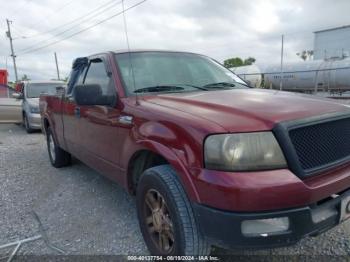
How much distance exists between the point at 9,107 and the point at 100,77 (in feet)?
24.7

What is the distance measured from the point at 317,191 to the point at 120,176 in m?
1.79

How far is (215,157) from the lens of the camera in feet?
6.67

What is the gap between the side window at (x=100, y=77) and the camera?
335cm

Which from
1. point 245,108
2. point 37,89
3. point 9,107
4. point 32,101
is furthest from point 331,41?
point 245,108

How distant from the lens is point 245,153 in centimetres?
201

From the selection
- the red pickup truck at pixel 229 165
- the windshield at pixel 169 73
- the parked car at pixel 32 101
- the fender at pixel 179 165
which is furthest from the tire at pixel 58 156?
the parked car at pixel 32 101

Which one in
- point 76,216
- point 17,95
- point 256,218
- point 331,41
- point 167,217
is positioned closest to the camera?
point 256,218

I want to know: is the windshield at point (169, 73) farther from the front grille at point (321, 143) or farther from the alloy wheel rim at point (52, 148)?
the alloy wheel rim at point (52, 148)

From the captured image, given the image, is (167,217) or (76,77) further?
(76,77)

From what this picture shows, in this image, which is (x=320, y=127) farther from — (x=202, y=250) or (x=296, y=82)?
(x=296, y=82)

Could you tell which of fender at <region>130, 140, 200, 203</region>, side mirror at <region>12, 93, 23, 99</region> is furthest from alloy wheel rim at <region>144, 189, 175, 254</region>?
side mirror at <region>12, 93, 23, 99</region>

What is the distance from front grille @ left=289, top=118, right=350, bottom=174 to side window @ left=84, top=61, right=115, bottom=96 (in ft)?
5.95

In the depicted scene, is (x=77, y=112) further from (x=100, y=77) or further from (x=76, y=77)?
(x=76, y=77)

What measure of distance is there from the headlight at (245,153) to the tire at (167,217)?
1.17 feet
